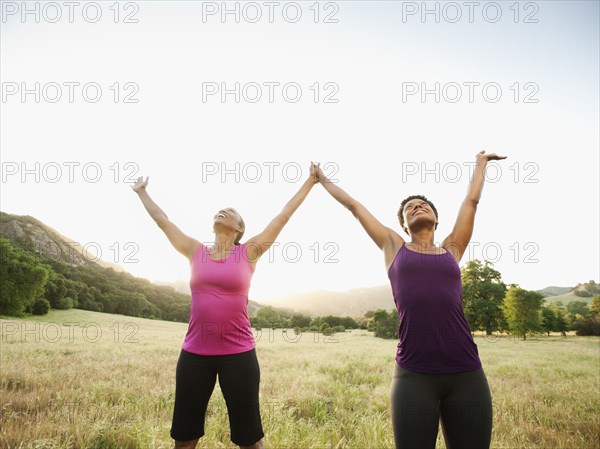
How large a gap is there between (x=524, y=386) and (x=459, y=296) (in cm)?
804

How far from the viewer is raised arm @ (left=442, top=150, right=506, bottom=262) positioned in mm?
3160

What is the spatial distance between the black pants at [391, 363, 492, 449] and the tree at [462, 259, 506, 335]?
Result: 42014 millimetres

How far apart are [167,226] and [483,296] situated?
4666 centimetres

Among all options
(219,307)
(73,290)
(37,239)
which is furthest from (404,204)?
(37,239)

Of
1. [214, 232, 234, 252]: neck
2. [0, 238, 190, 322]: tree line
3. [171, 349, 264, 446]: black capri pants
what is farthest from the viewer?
[0, 238, 190, 322]: tree line

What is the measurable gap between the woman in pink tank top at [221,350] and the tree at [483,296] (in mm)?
42180

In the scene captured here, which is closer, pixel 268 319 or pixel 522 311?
pixel 522 311

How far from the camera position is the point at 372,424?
4773 millimetres

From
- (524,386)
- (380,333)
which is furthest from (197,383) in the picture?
(380,333)

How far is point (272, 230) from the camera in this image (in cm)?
369

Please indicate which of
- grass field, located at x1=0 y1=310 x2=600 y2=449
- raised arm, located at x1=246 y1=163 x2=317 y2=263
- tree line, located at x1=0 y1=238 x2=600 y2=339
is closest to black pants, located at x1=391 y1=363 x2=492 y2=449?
raised arm, located at x1=246 y1=163 x2=317 y2=263

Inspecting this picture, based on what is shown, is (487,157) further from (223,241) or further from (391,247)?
(223,241)

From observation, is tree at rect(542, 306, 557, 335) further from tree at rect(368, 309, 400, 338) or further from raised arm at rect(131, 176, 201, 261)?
raised arm at rect(131, 176, 201, 261)

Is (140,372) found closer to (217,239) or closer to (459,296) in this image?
(217,239)
